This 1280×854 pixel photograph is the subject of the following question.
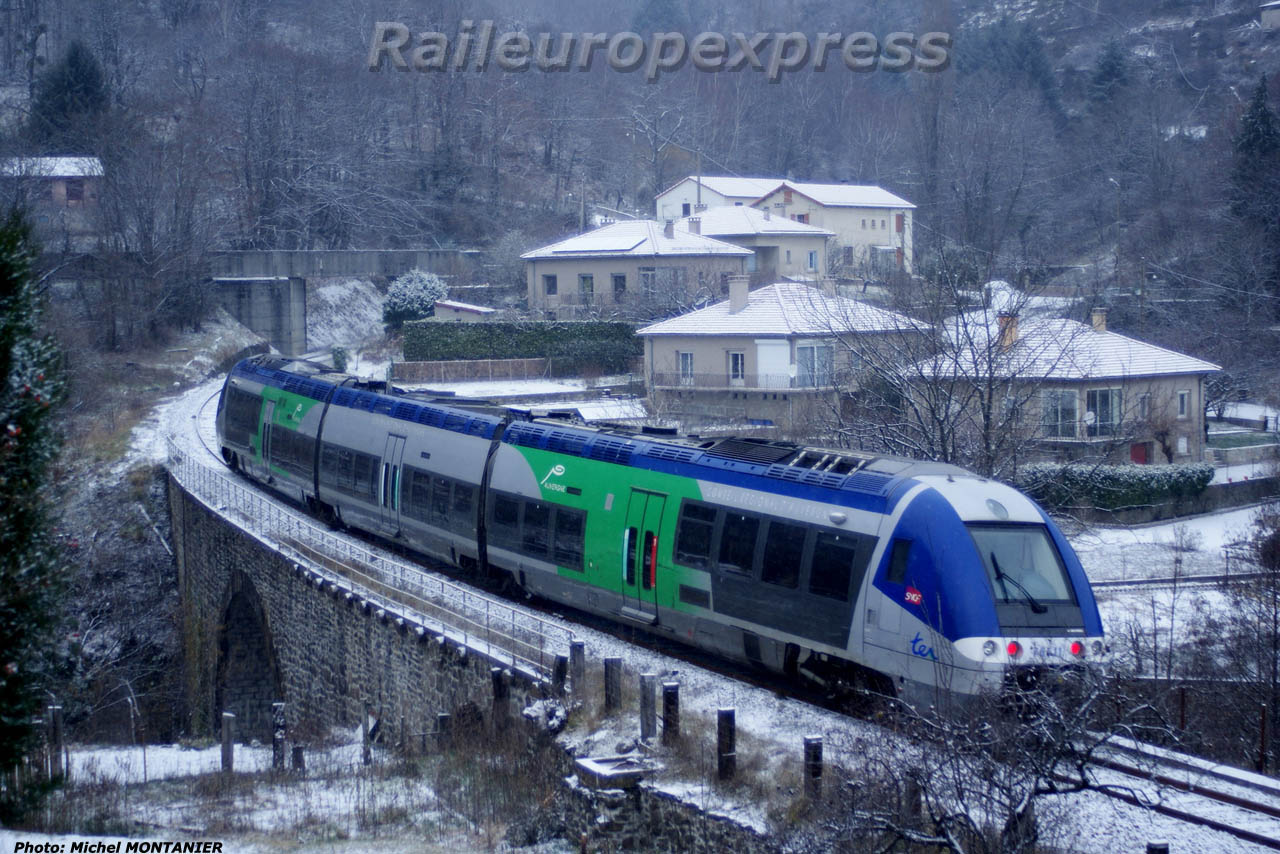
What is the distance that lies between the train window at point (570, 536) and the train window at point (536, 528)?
0.98 ft

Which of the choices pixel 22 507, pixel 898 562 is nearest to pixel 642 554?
pixel 898 562

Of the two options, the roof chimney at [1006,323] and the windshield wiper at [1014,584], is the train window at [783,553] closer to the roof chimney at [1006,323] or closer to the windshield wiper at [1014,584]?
the windshield wiper at [1014,584]

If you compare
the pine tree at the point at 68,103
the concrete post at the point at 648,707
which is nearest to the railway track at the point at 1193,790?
the concrete post at the point at 648,707

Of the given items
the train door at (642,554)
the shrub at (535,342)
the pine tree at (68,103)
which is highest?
the pine tree at (68,103)

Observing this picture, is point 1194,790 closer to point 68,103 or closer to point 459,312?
point 459,312

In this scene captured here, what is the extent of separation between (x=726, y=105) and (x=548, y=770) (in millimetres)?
78860

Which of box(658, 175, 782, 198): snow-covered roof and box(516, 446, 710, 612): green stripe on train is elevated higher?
box(658, 175, 782, 198): snow-covered roof

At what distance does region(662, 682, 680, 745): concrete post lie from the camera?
11660 millimetres

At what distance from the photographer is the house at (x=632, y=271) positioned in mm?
46500

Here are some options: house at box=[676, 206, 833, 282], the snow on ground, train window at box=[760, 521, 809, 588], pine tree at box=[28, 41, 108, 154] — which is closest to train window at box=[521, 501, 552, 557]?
train window at box=[760, 521, 809, 588]

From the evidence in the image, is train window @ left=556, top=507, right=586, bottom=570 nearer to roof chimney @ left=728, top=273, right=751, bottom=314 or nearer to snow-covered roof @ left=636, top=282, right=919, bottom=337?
snow-covered roof @ left=636, top=282, right=919, bottom=337

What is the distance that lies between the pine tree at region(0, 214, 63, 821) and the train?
6.91 m

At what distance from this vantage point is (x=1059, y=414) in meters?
31.0

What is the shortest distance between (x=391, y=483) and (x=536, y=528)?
15.8ft
